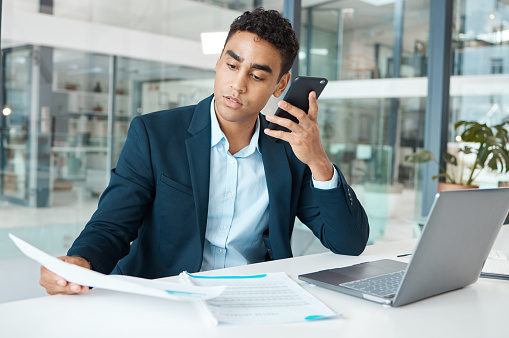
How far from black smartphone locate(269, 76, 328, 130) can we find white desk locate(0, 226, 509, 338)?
0.58 meters

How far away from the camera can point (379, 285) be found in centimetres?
122

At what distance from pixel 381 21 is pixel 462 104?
1.23 m

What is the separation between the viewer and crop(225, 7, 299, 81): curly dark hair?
1.72 m

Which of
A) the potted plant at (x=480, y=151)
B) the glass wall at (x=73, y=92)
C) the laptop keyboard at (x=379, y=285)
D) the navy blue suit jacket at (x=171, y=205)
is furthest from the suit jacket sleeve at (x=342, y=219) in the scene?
the potted plant at (x=480, y=151)

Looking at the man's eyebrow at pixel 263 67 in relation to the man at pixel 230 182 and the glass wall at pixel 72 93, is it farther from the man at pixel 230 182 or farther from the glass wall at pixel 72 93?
the glass wall at pixel 72 93

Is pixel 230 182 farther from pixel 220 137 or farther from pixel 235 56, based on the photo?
pixel 235 56

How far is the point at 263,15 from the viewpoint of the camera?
69.1 inches

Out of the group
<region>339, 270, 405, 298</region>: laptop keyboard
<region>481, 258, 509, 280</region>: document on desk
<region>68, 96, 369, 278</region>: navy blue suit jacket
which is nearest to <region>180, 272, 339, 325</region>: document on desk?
<region>339, 270, 405, 298</region>: laptop keyboard

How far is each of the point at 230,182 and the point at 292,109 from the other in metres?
0.38

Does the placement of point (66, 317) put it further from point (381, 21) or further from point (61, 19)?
point (381, 21)

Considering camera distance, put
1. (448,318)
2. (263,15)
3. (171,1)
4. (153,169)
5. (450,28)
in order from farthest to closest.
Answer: (450,28) → (171,1) → (263,15) → (153,169) → (448,318)

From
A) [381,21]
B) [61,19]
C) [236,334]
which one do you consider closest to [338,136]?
[381,21]

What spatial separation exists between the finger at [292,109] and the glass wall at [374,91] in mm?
2284

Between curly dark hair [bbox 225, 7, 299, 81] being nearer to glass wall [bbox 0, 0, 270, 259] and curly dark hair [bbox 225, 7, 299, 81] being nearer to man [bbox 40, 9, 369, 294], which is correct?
man [bbox 40, 9, 369, 294]
